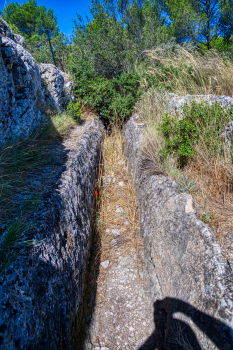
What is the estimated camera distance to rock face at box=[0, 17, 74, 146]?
2.86 metres

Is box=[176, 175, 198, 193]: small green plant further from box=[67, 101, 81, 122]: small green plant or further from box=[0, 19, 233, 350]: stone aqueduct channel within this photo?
box=[67, 101, 81, 122]: small green plant

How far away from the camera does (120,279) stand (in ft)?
8.69

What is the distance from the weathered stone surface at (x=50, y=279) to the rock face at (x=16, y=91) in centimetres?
120

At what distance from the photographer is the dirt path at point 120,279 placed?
2.12 meters

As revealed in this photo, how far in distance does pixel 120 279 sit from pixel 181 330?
1125 mm

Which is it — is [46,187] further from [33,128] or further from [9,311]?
[33,128]

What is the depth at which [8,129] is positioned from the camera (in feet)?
9.69

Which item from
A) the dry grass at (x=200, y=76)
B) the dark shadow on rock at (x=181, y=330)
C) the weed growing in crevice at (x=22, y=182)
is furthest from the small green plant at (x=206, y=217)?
the dry grass at (x=200, y=76)

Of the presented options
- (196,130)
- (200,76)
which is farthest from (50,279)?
(200,76)

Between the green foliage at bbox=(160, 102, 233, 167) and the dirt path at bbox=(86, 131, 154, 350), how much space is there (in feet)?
3.98

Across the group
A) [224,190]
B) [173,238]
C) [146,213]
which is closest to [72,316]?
[173,238]

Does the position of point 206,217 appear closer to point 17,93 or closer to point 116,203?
point 116,203

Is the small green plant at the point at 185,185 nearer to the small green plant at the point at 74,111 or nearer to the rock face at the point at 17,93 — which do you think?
the rock face at the point at 17,93

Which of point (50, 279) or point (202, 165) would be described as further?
point (202, 165)
